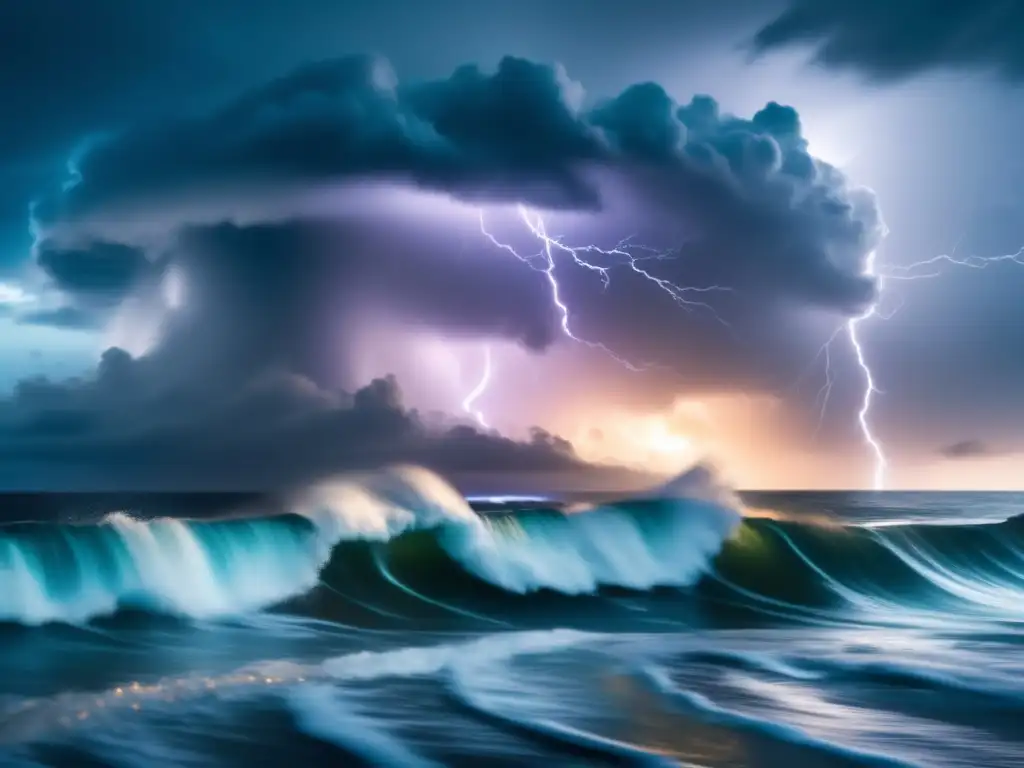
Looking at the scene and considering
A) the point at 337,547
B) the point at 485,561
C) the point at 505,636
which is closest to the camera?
the point at 505,636

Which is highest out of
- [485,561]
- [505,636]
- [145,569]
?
[485,561]

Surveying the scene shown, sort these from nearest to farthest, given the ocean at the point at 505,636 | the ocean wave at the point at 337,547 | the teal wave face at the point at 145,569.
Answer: the ocean at the point at 505,636 → the teal wave face at the point at 145,569 → the ocean wave at the point at 337,547

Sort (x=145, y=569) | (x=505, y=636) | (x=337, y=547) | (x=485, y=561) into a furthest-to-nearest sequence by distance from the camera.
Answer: (x=485, y=561) → (x=337, y=547) → (x=145, y=569) → (x=505, y=636)

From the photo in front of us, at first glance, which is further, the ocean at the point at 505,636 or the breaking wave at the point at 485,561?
the breaking wave at the point at 485,561

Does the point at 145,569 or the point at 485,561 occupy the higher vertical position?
the point at 485,561

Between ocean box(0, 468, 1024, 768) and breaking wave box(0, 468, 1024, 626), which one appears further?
breaking wave box(0, 468, 1024, 626)

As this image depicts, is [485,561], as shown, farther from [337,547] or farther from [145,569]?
[145,569]

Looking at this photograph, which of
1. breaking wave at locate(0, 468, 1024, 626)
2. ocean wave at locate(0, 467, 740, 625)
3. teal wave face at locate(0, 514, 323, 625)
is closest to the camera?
teal wave face at locate(0, 514, 323, 625)

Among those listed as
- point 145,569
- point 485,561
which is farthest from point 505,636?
point 145,569
